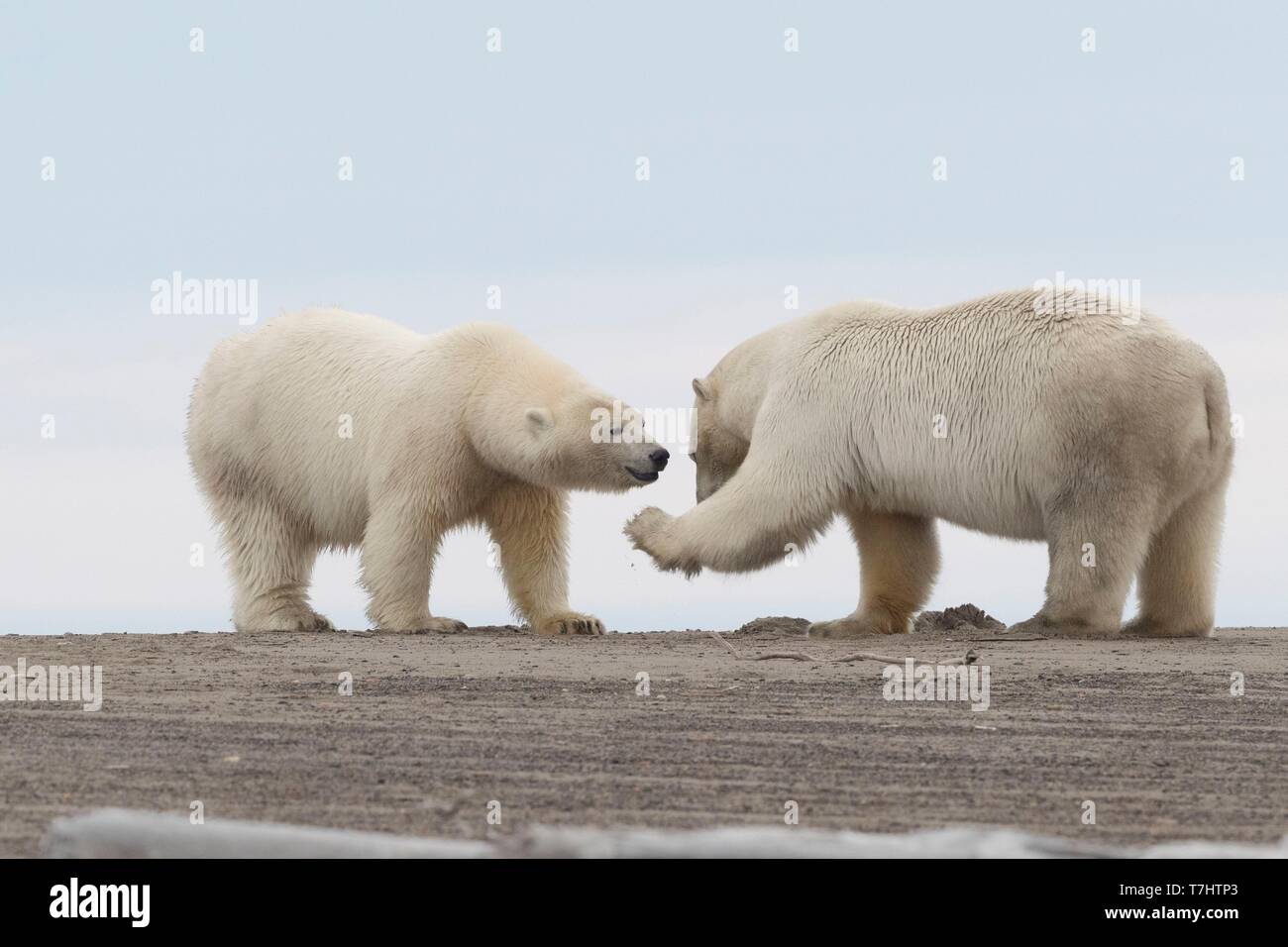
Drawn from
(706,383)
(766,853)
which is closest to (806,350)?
(706,383)

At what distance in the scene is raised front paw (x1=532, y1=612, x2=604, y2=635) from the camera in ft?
43.7

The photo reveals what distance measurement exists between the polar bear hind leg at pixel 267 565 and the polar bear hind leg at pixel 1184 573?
6.69m

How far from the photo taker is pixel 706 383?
1421cm

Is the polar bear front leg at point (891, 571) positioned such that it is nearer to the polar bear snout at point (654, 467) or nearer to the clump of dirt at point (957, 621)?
the clump of dirt at point (957, 621)

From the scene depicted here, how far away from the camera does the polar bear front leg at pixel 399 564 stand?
12828 mm

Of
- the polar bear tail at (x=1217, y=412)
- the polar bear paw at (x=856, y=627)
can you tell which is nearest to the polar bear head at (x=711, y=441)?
the polar bear paw at (x=856, y=627)

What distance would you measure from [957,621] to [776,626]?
57.8 inches

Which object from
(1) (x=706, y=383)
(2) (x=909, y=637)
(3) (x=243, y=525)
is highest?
(1) (x=706, y=383)

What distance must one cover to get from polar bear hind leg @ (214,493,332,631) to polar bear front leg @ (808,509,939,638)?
4361 millimetres

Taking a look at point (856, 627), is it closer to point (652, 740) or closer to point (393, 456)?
point (393, 456)

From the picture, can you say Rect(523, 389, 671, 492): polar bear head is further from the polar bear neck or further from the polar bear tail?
the polar bear tail
